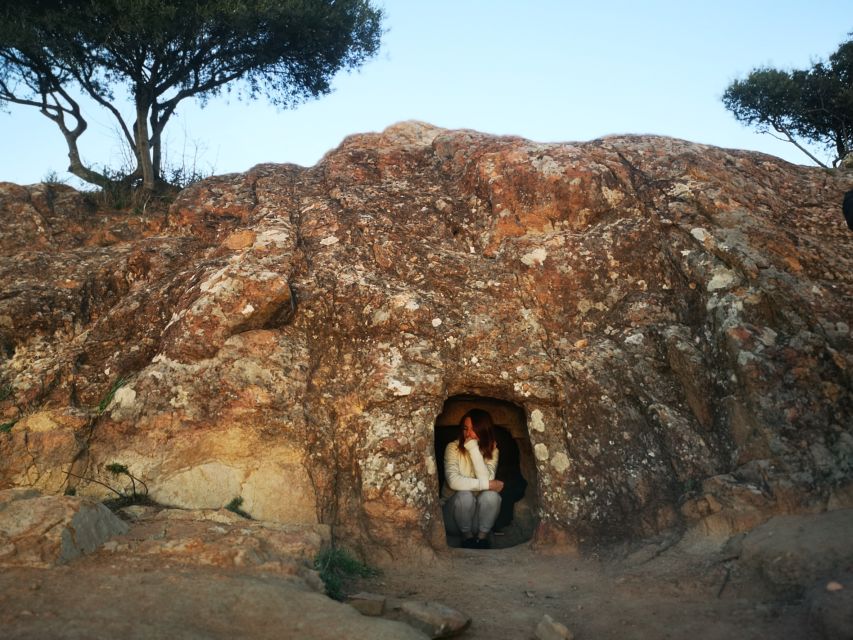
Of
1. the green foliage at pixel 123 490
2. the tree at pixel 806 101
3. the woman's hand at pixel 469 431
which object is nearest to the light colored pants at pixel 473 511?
the woman's hand at pixel 469 431

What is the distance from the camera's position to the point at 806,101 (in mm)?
17500

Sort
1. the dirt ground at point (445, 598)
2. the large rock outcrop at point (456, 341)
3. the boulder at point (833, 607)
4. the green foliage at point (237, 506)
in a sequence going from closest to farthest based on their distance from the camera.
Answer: the dirt ground at point (445, 598) < the boulder at point (833, 607) < the green foliage at point (237, 506) < the large rock outcrop at point (456, 341)

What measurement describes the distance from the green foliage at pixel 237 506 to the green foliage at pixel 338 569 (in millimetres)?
950

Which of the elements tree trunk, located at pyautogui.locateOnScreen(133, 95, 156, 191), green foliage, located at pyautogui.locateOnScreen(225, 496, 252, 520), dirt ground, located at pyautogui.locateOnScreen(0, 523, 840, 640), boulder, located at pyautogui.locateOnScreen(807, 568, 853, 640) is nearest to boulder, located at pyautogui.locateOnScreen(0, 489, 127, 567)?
dirt ground, located at pyautogui.locateOnScreen(0, 523, 840, 640)

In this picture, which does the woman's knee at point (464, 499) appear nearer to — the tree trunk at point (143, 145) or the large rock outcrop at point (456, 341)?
the large rock outcrop at point (456, 341)

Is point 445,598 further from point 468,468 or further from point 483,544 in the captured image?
point 468,468

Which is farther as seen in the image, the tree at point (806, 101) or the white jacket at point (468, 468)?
the tree at point (806, 101)

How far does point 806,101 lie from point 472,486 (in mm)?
14929

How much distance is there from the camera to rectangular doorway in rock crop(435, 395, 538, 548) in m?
8.20

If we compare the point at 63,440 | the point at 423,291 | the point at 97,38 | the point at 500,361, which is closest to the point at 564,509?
the point at 500,361

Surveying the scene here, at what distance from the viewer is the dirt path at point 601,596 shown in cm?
497

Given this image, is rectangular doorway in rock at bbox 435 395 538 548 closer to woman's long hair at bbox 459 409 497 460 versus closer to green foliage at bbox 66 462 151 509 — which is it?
woman's long hair at bbox 459 409 497 460

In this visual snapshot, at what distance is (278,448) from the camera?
709 cm

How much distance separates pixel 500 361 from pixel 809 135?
14.4m
